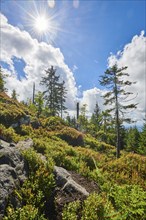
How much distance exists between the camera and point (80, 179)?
10.5 meters

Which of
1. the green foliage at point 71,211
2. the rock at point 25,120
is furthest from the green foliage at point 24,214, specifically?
the rock at point 25,120

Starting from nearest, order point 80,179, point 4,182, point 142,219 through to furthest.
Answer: point 142,219, point 4,182, point 80,179

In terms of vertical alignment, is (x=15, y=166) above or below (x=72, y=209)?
above

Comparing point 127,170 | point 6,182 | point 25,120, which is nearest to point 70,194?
point 6,182

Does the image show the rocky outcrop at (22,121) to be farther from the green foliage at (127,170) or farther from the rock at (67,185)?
the rock at (67,185)

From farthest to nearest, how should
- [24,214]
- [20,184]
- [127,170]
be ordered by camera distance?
[127,170], [20,184], [24,214]

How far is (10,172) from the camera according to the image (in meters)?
8.23

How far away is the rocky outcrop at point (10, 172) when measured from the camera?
23.1 feet

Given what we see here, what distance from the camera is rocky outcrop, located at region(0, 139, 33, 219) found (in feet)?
23.1

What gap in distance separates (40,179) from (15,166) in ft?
4.84

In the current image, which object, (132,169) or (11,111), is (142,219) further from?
(11,111)

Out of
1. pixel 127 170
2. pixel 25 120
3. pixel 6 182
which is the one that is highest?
pixel 25 120

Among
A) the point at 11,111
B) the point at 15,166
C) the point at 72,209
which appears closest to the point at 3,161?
the point at 15,166

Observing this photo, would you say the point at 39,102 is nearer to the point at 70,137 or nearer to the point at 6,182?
the point at 70,137
